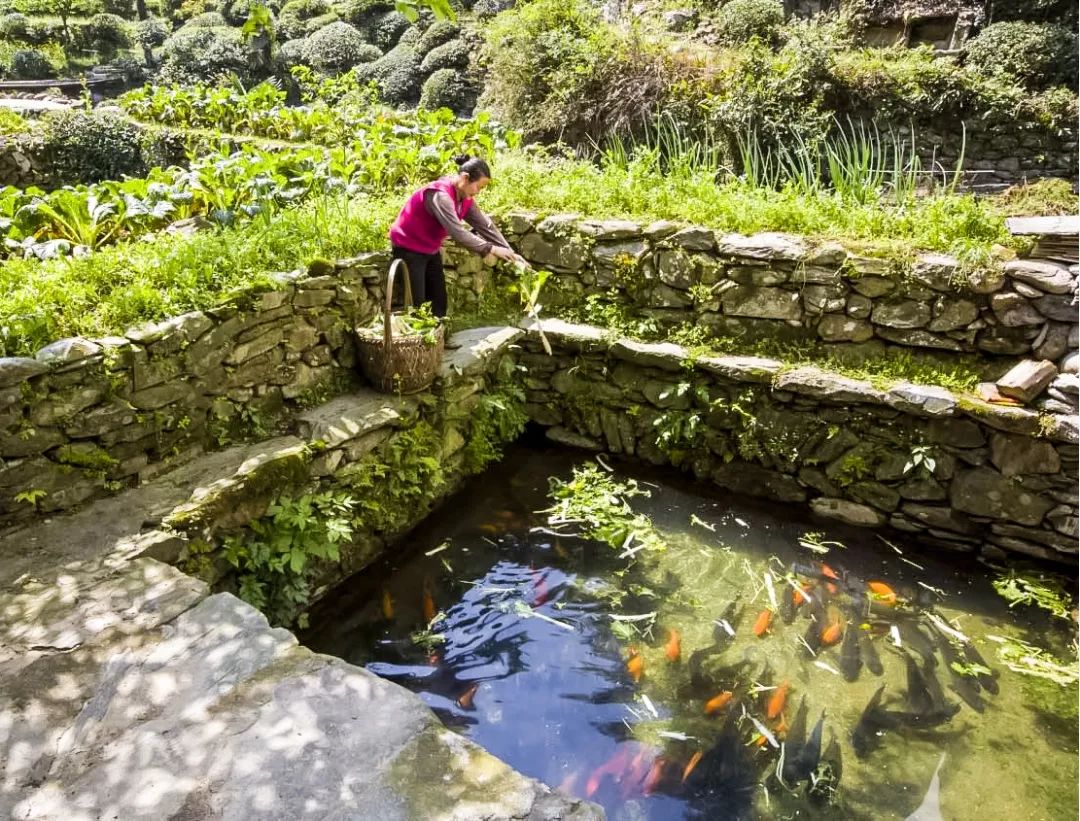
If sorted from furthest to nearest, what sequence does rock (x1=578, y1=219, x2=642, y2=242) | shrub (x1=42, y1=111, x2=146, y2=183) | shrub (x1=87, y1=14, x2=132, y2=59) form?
1. shrub (x1=87, y1=14, x2=132, y2=59)
2. shrub (x1=42, y1=111, x2=146, y2=183)
3. rock (x1=578, y1=219, x2=642, y2=242)

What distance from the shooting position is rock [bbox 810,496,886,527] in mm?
4797

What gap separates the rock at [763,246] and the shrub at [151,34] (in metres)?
21.4

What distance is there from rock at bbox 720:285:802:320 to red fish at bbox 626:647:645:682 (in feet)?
8.68

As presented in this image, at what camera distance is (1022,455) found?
14.1 ft

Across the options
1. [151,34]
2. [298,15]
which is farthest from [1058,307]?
[151,34]

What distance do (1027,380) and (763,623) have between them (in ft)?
7.07

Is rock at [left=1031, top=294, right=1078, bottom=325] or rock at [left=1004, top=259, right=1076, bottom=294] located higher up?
rock at [left=1004, top=259, right=1076, bottom=294]

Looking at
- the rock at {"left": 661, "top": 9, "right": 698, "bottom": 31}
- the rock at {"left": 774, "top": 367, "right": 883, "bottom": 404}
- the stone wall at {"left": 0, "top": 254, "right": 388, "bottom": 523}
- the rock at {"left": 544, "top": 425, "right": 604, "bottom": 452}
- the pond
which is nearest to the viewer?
the pond

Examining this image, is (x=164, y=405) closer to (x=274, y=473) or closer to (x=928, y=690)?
(x=274, y=473)

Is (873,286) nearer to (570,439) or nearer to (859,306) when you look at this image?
(859,306)

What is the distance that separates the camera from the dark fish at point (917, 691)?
3.39 meters


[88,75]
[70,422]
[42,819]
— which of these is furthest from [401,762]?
[88,75]

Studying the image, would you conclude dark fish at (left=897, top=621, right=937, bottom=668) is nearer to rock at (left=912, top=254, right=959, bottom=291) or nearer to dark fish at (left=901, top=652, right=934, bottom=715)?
dark fish at (left=901, top=652, right=934, bottom=715)

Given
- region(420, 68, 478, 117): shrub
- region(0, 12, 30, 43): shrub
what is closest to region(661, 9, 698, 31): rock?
region(420, 68, 478, 117): shrub
